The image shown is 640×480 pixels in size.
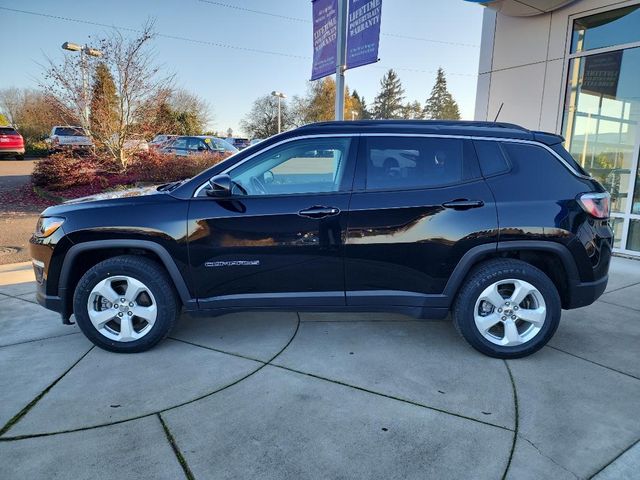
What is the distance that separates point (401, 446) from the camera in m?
2.39

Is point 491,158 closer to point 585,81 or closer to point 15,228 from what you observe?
point 585,81

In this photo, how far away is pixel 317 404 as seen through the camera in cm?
278

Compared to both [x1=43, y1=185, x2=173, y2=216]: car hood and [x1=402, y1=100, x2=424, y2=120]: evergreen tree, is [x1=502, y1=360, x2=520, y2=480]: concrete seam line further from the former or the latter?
[x1=402, y1=100, x2=424, y2=120]: evergreen tree

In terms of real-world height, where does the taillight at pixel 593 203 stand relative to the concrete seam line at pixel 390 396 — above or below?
above

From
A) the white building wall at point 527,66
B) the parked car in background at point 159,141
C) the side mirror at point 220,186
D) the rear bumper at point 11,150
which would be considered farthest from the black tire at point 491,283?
the rear bumper at point 11,150

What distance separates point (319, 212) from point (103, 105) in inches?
422

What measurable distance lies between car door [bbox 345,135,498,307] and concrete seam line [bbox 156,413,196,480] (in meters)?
1.52

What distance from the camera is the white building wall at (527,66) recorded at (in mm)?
6980

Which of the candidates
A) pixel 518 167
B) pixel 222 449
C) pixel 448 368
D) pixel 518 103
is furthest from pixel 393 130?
pixel 518 103

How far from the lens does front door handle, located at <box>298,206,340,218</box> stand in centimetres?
325

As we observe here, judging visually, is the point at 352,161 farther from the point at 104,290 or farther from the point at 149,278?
the point at 104,290

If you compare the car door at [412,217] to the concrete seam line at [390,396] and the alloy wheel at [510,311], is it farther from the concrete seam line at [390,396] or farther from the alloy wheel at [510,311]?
the concrete seam line at [390,396]

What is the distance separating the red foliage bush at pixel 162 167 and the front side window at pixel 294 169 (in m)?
8.91

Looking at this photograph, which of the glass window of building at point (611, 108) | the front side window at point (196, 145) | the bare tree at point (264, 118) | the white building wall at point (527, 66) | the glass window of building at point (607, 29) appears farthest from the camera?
the bare tree at point (264, 118)
